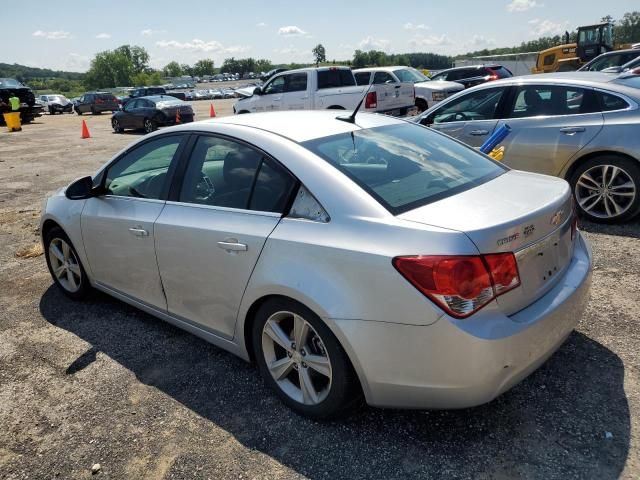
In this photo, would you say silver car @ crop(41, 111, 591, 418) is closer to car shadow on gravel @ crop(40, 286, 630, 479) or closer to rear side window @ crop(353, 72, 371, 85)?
car shadow on gravel @ crop(40, 286, 630, 479)

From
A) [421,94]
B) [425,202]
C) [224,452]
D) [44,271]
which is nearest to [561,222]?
[425,202]

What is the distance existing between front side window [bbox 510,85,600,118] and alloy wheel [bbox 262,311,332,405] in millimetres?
4536

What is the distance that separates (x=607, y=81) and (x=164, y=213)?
16.2 feet

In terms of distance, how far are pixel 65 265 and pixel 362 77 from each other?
514 inches

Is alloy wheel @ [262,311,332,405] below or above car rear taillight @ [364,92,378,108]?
below

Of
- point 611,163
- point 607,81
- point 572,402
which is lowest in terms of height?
point 572,402

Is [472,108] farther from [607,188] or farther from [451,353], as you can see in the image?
[451,353]

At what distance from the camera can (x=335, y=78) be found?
14.2 metres

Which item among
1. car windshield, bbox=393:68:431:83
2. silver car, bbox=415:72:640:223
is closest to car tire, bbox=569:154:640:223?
silver car, bbox=415:72:640:223

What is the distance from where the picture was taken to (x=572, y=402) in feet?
8.80

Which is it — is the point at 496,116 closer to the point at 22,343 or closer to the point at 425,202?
the point at 425,202

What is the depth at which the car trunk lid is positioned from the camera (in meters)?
2.21

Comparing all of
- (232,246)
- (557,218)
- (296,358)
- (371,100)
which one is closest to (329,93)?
(371,100)

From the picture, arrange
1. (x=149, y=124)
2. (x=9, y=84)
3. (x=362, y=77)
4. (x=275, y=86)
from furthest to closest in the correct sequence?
(x=9, y=84) < (x=149, y=124) < (x=362, y=77) < (x=275, y=86)
